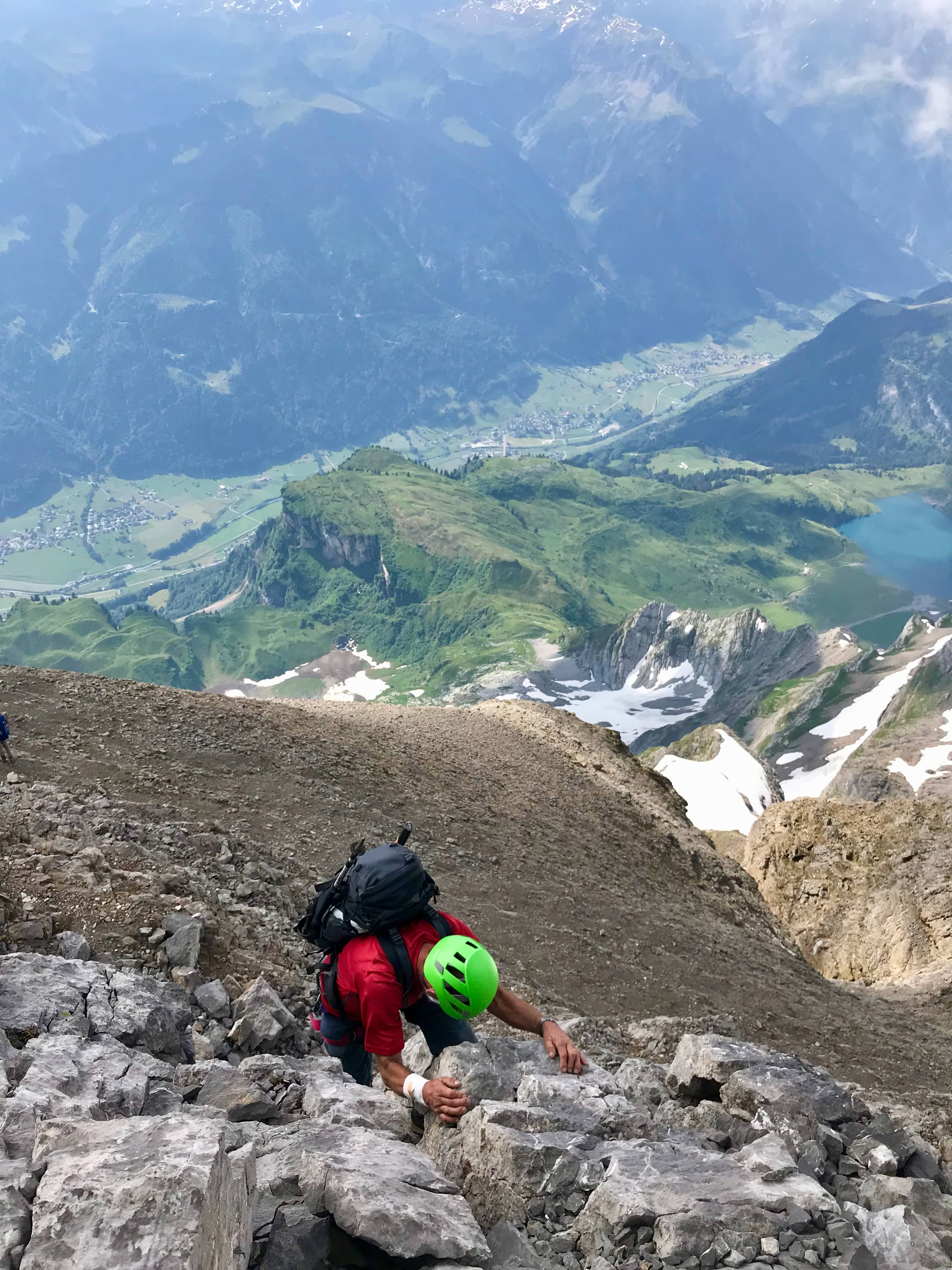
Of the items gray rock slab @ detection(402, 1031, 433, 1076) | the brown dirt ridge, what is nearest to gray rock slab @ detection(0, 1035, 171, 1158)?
gray rock slab @ detection(402, 1031, 433, 1076)

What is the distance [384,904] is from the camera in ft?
33.8

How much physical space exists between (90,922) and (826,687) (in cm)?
19610

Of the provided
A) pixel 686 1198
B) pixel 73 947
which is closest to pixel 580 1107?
pixel 686 1198

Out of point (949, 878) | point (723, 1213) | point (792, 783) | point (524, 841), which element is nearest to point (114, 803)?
point (524, 841)

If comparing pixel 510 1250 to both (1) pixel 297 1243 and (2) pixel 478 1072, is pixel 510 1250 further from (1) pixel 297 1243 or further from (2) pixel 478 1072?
(2) pixel 478 1072

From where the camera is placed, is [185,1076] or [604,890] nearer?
[185,1076]

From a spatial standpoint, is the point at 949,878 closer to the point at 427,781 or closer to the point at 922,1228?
the point at 427,781

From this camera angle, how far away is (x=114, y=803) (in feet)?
83.1

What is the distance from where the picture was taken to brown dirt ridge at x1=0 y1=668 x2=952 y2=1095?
2062 centimetres

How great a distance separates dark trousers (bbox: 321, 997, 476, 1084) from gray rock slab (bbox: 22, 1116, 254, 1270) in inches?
131

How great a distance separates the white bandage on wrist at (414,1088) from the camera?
34.8 feet

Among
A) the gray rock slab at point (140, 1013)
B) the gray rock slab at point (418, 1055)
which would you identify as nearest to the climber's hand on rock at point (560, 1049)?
the gray rock slab at point (418, 1055)

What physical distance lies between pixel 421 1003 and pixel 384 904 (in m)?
2.61

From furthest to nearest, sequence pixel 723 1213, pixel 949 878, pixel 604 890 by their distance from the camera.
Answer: pixel 949 878 < pixel 604 890 < pixel 723 1213
